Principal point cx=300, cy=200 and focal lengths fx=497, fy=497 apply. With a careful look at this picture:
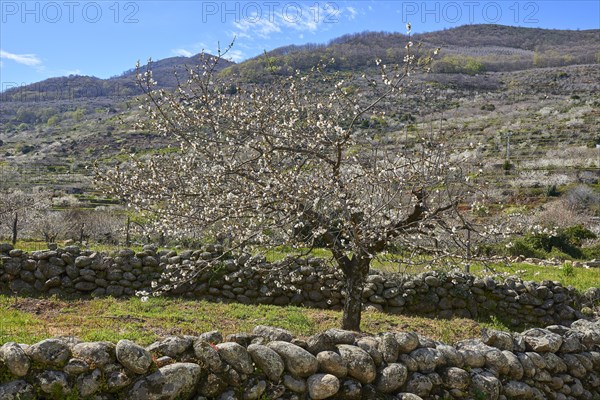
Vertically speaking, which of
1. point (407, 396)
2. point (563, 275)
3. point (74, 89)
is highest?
point (74, 89)

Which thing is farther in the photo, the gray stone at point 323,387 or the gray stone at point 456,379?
the gray stone at point 456,379

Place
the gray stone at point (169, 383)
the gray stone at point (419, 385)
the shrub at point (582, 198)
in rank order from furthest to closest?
the shrub at point (582, 198), the gray stone at point (419, 385), the gray stone at point (169, 383)

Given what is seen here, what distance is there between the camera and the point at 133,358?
156 inches

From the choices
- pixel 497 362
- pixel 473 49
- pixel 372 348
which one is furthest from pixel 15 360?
pixel 473 49

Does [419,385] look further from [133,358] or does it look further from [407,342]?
[133,358]

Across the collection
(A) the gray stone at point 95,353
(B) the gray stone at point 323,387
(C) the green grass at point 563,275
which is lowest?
(C) the green grass at point 563,275

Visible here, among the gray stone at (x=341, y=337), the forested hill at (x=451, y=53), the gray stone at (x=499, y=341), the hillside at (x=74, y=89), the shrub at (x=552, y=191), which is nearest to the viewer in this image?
the gray stone at (x=341, y=337)

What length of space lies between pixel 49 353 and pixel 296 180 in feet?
14.4

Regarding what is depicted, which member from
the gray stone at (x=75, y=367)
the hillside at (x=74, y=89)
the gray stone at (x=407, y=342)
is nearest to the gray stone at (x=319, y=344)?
the gray stone at (x=407, y=342)

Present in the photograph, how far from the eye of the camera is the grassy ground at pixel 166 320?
7.20 meters

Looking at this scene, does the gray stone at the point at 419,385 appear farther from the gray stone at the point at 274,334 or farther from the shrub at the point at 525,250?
the shrub at the point at 525,250

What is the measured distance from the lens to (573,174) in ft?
104

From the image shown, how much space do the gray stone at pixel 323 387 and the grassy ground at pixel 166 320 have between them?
9.23 feet

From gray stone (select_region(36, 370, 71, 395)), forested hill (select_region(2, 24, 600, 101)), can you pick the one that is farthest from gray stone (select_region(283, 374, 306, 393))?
forested hill (select_region(2, 24, 600, 101))
